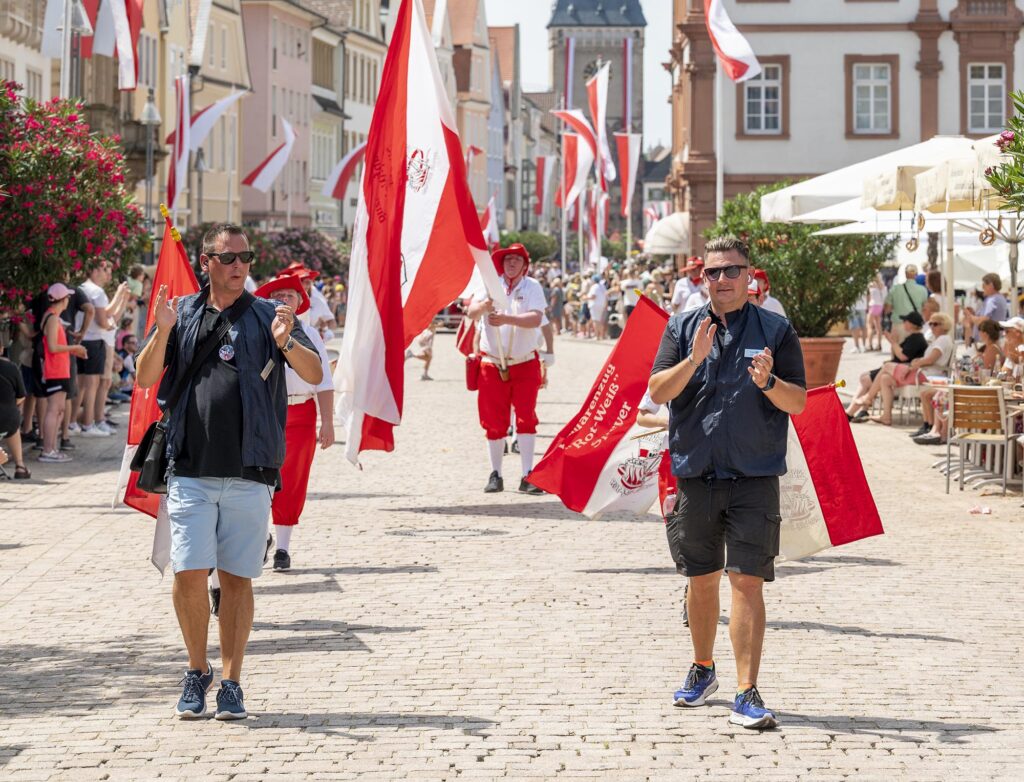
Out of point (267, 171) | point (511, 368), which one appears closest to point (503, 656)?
point (511, 368)

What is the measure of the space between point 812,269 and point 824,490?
1735cm

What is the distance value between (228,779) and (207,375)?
62.7 inches

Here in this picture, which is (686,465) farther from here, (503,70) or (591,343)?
(503,70)

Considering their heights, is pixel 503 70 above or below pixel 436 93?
above

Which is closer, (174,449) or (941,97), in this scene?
(174,449)

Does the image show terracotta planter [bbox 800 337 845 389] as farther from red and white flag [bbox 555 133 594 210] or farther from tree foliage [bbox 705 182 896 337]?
red and white flag [bbox 555 133 594 210]

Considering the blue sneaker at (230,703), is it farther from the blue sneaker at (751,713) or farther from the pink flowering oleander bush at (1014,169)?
the pink flowering oleander bush at (1014,169)

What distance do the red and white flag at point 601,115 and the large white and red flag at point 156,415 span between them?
3677 cm

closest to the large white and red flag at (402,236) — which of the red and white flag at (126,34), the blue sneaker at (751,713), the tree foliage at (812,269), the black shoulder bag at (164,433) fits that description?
the black shoulder bag at (164,433)

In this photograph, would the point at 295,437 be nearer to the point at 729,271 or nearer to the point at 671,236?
the point at 729,271

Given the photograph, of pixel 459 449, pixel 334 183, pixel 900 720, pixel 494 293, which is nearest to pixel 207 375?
pixel 900 720

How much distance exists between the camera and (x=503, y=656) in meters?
8.45

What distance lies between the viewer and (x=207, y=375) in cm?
719

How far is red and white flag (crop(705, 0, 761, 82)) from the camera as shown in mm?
29562
